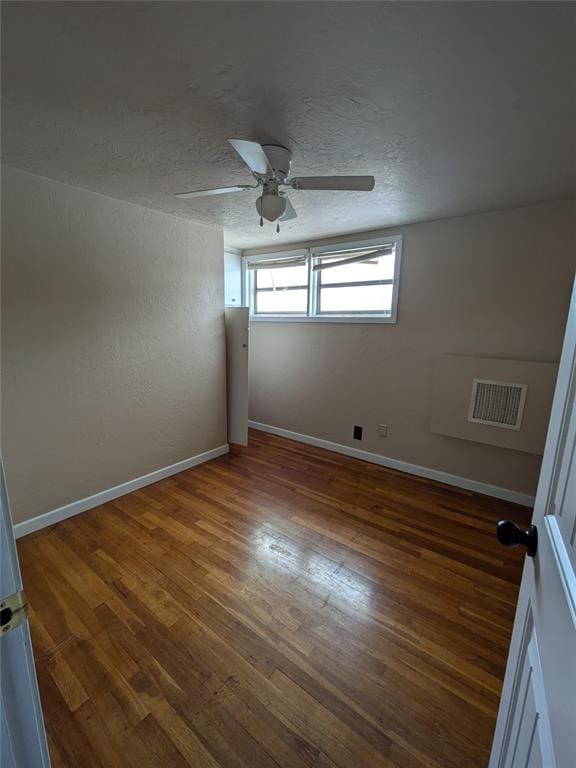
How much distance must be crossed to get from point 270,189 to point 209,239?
145 centimetres

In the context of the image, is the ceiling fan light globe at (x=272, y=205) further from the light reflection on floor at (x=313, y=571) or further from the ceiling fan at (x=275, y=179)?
the light reflection on floor at (x=313, y=571)

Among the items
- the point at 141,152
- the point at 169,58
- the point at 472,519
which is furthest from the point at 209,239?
the point at 472,519

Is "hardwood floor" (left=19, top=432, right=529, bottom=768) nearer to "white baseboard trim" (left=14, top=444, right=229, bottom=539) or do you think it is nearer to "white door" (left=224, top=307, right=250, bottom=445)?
"white baseboard trim" (left=14, top=444, right=229, bottom=539)

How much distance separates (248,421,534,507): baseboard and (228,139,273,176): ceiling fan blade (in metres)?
2.71

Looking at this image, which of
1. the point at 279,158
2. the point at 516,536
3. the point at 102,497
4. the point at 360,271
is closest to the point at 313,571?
the point at 516,536

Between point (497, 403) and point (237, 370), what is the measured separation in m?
2.37

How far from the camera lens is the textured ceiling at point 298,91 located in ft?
3.14

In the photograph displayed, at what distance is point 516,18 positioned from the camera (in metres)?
0.94

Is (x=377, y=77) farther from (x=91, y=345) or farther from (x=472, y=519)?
(x=472, y=519)

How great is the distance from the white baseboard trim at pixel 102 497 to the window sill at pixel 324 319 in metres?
1.71

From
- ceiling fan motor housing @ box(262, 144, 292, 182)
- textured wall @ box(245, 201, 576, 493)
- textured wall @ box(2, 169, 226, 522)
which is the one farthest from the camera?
textured wall @ box(245, 201, 576, 493)

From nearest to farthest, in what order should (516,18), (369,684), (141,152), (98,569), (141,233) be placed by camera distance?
(516,18) → (369,684) → (141,152) → (98,569) → (141,233)

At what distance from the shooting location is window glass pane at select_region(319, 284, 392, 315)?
10.3 ft

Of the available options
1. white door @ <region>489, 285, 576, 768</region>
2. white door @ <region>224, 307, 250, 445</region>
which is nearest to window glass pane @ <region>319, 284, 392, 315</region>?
white door @ <region>224, 307, 250, 445</region>
